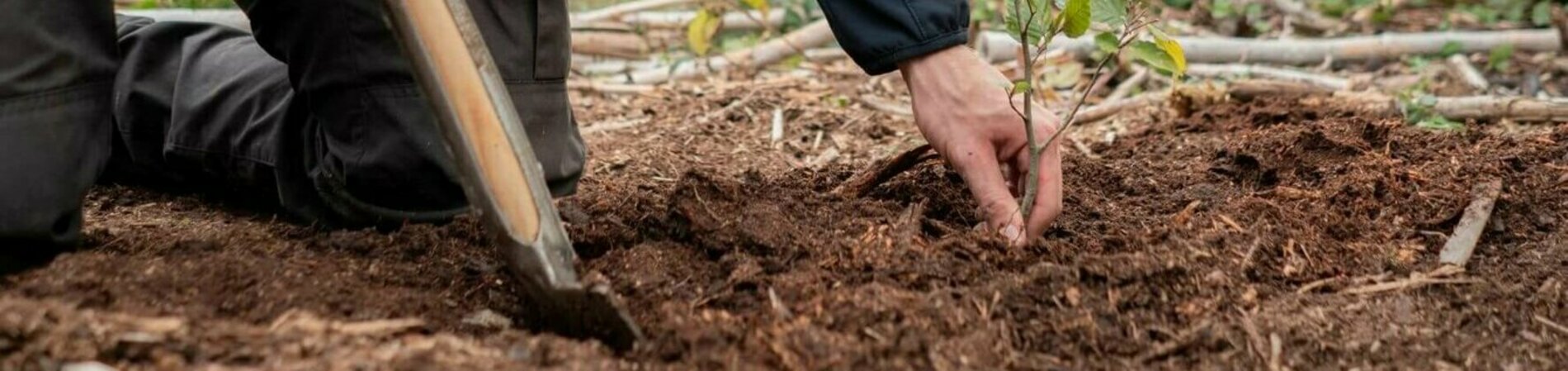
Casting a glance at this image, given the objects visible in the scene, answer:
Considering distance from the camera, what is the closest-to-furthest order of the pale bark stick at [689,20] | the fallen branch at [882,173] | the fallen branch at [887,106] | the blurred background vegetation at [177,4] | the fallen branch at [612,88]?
1. the fallen branch at [882,173]
2. the fallen branch at [887,106]
3. the fallen branch at [612,88]
4. the blurred background vegetation at [177,4]
5. the pale bark stick at [689,20]

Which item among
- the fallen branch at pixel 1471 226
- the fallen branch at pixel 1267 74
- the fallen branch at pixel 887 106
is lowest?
the fallen branch at pixel 887 106

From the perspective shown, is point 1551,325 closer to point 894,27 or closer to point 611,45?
point 894,27

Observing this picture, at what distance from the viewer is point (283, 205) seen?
2.54m

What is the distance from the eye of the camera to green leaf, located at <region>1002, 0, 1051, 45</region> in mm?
2000

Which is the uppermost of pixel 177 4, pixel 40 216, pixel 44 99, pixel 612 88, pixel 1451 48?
pixel 44 99

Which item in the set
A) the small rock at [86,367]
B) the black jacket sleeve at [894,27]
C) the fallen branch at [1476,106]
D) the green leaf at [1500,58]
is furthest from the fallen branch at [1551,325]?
the green leaf at [1500,58]

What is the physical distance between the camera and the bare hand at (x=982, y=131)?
2064 millimetres

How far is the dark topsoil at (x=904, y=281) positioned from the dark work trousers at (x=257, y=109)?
0.11 m

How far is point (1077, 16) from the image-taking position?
6.38 feet

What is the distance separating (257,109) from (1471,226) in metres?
1.93

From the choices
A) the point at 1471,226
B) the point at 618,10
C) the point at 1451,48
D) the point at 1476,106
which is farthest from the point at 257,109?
the point at 1451,48

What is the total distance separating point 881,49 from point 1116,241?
0.42 m

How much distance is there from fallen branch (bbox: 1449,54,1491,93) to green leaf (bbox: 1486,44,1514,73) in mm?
49

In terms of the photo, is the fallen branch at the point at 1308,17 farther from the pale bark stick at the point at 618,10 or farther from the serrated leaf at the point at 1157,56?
the serrated leaf at the point at 1157,56
